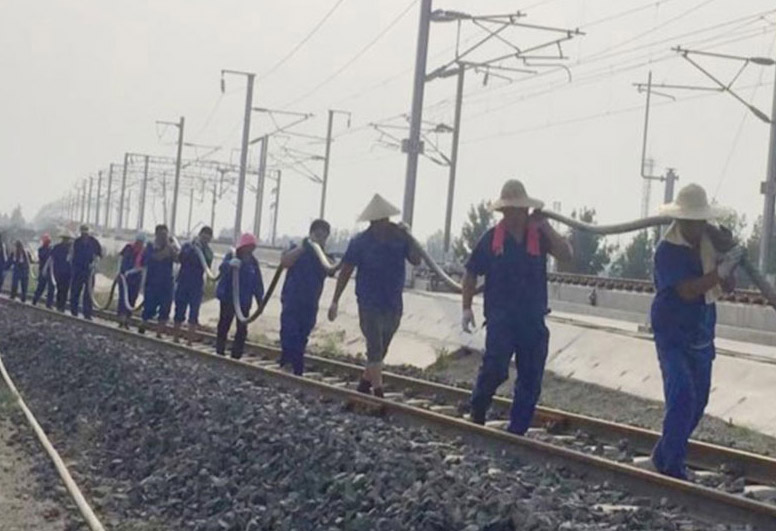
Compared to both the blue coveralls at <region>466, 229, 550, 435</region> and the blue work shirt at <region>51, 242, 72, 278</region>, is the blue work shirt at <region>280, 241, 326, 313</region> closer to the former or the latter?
the blue coveralls at <region>466, 229, 550, 435</region>

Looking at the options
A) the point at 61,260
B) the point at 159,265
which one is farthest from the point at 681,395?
the point at 61,260

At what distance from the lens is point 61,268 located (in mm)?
29391

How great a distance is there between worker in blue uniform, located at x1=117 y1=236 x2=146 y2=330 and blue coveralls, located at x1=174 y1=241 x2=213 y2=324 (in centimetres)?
186

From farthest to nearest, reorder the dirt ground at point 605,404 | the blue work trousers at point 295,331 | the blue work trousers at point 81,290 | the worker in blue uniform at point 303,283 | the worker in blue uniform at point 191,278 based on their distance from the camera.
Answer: the blue work trousers at point 81,290 < the worker in blue uniform at point 191,278 < the blue work trousers at point 295,331 < the worker in blue uniform at point 303,283 < the dirt ground at point 605,404

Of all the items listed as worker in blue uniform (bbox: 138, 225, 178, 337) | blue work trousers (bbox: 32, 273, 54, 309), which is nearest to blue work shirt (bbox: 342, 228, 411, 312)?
worker in blue uniform (bbox: 138, 225, 178, 337)

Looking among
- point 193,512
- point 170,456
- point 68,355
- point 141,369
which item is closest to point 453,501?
point 193,512

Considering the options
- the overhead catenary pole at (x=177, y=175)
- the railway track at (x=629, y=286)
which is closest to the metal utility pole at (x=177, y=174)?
the overhead catenary pole at (x=177, y=175)

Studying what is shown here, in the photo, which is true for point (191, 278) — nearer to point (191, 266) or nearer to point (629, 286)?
point (191, 266)

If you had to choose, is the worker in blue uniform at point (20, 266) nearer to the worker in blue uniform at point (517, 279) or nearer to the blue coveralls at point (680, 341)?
the worker in blue uniform at point (517, 279)

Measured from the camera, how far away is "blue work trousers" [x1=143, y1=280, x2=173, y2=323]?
23.7 metres

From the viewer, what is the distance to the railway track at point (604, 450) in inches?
295

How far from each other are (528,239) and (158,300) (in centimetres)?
1508

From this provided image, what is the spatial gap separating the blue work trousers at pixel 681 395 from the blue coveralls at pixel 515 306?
59.3 inches

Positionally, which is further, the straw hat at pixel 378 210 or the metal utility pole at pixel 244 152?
the metal utility pole at pixel 244 152
